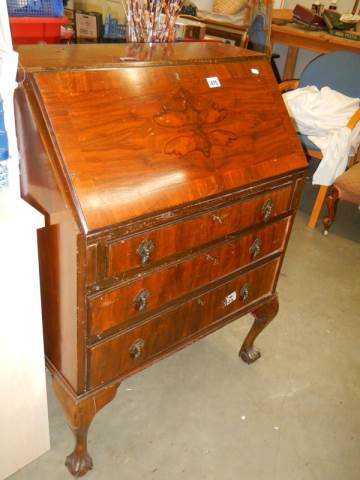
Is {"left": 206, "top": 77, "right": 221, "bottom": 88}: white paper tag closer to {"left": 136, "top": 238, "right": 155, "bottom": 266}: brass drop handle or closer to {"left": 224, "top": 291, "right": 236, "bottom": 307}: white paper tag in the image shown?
{"left": 136, "top": 238, "right": 155, "bottom": 266}: brass drop handle

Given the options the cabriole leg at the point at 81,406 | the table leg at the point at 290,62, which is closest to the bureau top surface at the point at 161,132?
the cabriole leg at the point at 81,406

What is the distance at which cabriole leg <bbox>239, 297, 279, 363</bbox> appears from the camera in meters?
1.77

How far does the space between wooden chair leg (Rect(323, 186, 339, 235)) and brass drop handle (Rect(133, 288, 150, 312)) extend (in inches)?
81.3

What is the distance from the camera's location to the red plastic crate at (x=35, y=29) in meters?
1.39

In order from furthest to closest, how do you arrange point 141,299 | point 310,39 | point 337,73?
point 310,39, point 337,73, point 141,299

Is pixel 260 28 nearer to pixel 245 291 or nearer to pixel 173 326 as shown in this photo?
pixel 245 291

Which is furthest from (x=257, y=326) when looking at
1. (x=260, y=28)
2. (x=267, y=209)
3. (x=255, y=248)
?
(x=260, y=28)

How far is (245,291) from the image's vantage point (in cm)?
159

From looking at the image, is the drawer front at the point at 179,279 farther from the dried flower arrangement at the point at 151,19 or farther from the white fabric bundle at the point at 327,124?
the white fabric bundle at the point at 327,124

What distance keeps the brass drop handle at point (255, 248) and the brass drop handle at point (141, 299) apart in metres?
0.44

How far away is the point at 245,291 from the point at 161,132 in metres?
0.70

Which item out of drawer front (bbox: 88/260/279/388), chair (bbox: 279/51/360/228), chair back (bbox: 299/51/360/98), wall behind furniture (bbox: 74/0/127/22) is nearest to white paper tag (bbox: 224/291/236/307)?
drawer front (bbox: 88/260/279/388)

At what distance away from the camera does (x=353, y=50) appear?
3582mm

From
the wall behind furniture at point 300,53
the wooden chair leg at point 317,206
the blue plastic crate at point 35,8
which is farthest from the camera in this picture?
the wall behind furniture at point 300,53
